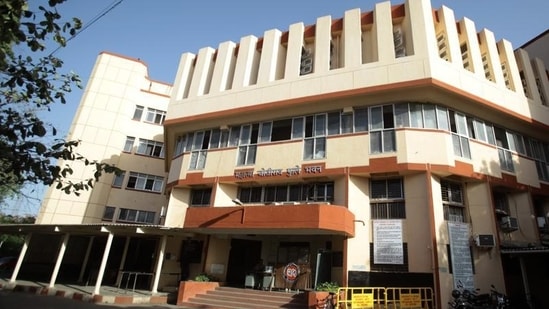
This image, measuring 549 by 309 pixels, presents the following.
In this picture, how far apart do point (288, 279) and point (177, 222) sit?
24.5ft

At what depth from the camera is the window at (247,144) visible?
1711cm

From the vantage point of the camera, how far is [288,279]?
13828 mm

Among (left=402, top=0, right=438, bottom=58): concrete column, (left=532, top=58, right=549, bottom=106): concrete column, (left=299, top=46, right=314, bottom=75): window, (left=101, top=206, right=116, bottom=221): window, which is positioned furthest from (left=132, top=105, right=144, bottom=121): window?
(left=532, top=58, right=549, bottom=106): concrete column

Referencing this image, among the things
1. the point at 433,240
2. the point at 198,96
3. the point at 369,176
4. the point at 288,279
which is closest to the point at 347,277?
the point at 288,279

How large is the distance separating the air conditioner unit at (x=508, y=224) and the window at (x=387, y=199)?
Answer: 176 inches

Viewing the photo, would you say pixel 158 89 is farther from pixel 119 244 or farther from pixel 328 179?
pixel 328 179

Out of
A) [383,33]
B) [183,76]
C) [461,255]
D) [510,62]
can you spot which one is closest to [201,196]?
[183,76]

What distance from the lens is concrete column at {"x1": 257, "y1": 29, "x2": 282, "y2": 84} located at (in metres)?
17.7

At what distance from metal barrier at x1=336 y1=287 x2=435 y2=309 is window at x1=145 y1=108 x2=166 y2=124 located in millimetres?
21053

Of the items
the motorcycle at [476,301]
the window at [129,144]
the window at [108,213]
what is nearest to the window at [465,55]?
the motorcycle at [476,301]

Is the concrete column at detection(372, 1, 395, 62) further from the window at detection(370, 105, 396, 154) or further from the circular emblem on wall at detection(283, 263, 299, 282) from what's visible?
the circular emblem on wall at detection(283, 263, 299, 282)

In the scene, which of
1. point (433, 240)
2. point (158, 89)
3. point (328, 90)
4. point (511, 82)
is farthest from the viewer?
point (158, 89)

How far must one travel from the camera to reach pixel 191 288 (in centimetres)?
1391

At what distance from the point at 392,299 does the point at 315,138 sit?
24.3 feet
